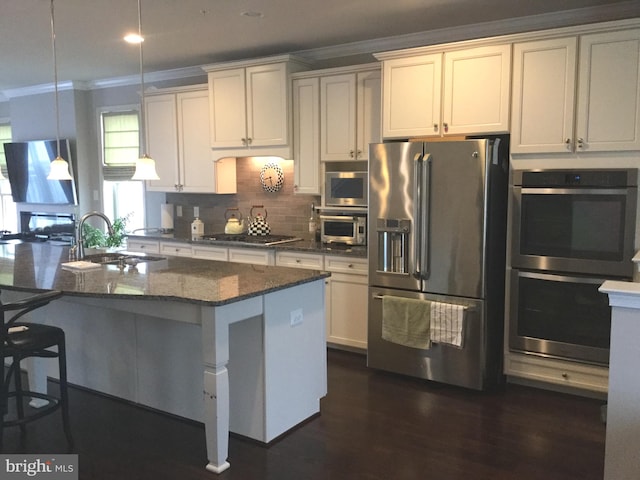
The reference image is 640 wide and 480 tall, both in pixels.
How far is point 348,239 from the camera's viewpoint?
486 centimetres

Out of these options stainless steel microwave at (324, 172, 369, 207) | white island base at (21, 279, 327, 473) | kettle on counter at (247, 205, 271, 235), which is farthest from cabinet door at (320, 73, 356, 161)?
white island base at (21, 279, 327, 473)

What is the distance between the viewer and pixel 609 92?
3.51 metres

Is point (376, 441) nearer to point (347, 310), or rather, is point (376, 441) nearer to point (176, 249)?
point (347, 310)

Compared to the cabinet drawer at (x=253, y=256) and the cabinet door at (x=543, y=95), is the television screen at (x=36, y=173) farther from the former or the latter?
the cabinet door at (x=543, y=95)

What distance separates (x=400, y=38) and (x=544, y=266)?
2.24 meters

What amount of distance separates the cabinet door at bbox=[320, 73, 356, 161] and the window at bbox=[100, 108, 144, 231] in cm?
276

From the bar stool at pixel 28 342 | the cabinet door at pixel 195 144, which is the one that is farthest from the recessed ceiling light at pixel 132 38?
the bar stool at pixel 28 342

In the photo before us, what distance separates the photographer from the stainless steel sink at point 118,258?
3.78m

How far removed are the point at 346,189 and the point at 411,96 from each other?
102cm

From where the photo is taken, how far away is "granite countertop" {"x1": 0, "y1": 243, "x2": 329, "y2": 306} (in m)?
2.75

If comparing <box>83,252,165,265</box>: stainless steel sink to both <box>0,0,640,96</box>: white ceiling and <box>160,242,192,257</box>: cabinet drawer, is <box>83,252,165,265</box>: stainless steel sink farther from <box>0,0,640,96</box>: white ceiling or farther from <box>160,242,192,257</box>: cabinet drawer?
<box>0,0,640,96</box>: white ceiling

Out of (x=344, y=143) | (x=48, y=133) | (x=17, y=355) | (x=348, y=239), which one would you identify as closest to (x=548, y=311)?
(x=348, y=239)

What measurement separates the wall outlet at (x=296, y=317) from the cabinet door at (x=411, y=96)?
170cm

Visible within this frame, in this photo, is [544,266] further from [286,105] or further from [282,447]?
[286,105]
